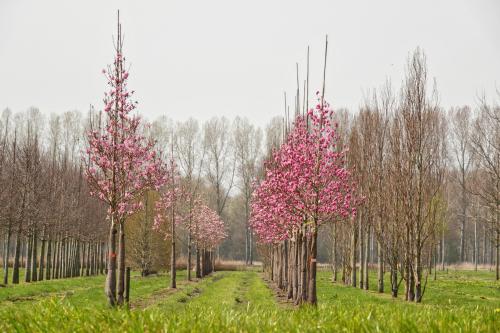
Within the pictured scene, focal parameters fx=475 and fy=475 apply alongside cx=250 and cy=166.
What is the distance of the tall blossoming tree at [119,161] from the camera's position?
53.6 ft

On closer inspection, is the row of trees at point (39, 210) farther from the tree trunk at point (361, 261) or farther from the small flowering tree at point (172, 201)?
the tree trunk at point (361, 261)

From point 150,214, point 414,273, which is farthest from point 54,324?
point 150,214

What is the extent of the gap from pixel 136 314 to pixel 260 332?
1.86m

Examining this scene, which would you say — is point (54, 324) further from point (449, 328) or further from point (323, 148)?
point (323, 148)

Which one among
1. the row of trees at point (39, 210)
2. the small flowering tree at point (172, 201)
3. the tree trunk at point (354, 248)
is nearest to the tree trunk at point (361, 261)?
the tree trunk at point (354, 248)

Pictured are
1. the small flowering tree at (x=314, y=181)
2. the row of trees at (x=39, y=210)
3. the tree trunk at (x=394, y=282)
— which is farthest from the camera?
the row of trees at (x=39, y=210)

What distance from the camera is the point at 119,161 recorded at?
16828mm

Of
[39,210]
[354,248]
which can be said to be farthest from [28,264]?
[354,248]

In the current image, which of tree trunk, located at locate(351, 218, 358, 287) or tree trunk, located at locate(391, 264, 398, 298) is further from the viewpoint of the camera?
tree trunk, located at locate(351, 218, 358, 287)

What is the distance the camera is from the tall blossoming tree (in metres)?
16.3

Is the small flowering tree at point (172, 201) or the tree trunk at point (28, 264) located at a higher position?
the small flowering tree at point (172, 201)

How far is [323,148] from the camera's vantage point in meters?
15.2

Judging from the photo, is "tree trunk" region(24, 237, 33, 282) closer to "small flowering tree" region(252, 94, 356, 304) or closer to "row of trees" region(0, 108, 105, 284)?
"row of trees" region(0, 108, 105, 284)

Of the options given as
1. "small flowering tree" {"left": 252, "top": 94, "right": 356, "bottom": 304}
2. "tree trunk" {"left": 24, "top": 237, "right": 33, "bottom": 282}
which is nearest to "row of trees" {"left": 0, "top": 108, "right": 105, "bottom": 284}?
"tree trunk" {"left": 24, "top": 237, "right": 33, "bottom": 282}
